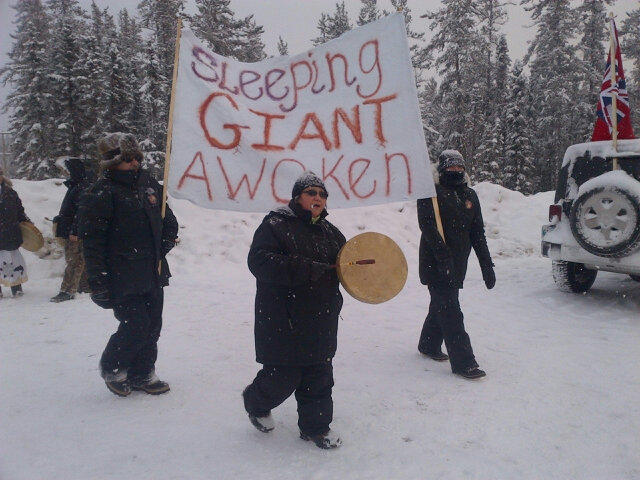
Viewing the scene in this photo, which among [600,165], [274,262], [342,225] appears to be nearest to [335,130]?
[274,262]

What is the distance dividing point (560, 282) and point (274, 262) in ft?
18.2

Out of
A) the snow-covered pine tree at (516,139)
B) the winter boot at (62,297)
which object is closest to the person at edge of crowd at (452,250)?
the winter boot at (62,297)

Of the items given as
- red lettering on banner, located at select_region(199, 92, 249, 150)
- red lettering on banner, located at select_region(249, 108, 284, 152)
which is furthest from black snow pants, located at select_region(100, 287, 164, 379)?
red lettering on banner, located at select_region(249, 108, 284, 152)

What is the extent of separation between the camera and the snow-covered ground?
2.68 metres

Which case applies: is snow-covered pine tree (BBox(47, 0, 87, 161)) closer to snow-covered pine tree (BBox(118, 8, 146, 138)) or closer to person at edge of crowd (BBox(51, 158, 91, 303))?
snow-covered pine tree (BBox(118, 8, 146, 138))

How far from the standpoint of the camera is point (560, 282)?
259 inches

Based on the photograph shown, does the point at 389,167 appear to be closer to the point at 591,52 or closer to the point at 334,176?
the point at 334,176

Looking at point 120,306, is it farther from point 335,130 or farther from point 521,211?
point 521,211

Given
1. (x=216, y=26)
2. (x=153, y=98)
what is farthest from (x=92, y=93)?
(x=216, y=26)

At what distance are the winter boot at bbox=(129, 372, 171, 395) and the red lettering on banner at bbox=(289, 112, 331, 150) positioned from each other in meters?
2.23

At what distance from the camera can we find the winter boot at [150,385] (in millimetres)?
3580

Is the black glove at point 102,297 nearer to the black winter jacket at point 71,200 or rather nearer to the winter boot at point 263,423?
the winter boot at point 263,423

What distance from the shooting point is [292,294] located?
2738mm

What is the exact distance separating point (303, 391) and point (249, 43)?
107 feet
